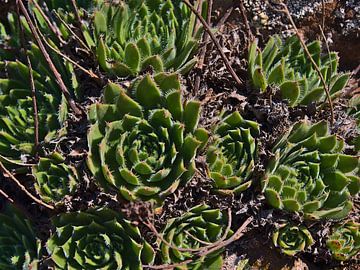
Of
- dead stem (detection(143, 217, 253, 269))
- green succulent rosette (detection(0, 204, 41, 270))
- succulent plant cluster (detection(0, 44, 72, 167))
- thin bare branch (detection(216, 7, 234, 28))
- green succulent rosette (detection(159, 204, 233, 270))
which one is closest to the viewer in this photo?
dead stem (detection(143, 217, 253, 269))

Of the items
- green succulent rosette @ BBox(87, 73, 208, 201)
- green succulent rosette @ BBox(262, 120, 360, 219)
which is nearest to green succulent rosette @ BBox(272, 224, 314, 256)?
green succulent rosette @ BBox(262, 120, 360, 219)

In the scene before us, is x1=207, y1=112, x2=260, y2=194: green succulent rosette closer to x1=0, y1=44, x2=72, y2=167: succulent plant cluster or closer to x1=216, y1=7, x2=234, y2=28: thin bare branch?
x1=216, y1=7, x2=234, y2=28: thin bare branch

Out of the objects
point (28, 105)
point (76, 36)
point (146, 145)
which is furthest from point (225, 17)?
point (28, 105)

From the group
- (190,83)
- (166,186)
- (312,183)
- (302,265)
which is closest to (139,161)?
(166,186)

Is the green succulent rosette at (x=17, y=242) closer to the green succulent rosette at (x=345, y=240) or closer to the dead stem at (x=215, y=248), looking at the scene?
the dead stem at (x=215, y=248)

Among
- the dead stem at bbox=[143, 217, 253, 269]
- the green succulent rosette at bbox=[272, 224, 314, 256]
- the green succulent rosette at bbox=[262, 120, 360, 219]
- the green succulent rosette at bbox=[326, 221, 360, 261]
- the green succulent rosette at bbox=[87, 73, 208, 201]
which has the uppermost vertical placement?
the green succulent rosette at bbox=[87, 73, 208, 201]

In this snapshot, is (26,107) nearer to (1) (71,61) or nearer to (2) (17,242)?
(1) (71,61)

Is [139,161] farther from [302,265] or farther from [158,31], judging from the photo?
[302,265]

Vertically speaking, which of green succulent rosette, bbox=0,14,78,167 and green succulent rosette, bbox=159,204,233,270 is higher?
green succulent rosette, bbox=0,14,78,167

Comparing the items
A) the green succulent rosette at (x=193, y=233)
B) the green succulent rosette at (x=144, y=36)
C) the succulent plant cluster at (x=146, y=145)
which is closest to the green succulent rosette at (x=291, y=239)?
the succulent plant cluster at (x=146, y=145)
